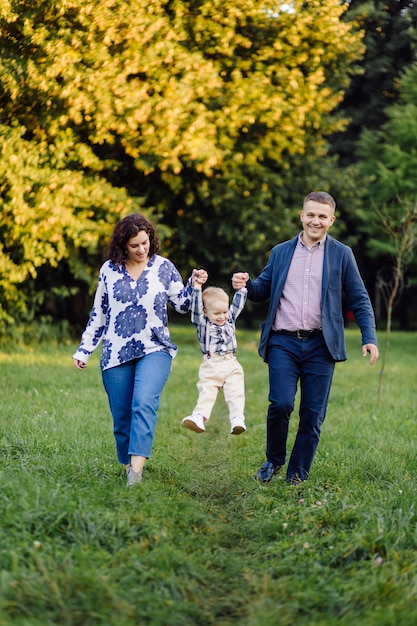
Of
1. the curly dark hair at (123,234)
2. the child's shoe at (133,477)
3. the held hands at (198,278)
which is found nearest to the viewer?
the child's shoe at (133,477)

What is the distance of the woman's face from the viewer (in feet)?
19.2

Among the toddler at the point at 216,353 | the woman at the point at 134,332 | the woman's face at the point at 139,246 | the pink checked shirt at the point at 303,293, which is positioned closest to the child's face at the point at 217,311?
the toddler at the point at 216,353

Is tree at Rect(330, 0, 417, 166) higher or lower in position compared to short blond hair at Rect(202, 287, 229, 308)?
higher

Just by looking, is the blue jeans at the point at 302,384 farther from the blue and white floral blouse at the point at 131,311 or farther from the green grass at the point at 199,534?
the blue and white floral blouse at the point at 131,311

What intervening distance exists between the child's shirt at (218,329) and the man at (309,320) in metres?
0.18

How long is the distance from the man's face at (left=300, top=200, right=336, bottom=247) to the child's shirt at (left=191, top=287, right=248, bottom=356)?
713 mm

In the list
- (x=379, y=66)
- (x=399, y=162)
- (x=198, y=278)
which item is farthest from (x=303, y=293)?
(x=379, y=66)

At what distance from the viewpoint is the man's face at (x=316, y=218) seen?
6.09 m

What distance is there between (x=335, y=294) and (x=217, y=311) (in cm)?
95

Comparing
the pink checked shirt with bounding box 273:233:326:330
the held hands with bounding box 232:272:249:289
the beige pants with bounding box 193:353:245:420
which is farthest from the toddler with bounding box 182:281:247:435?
the pink checked shirt with bounding box 273:233:326:330

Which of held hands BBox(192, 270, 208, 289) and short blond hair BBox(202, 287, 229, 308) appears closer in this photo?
held hands BBox(192, 270, 208, 289)

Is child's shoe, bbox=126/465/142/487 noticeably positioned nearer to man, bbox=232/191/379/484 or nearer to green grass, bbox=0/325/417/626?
green grass, bbox=0/325/417/626

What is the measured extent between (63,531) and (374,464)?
10.7 feet

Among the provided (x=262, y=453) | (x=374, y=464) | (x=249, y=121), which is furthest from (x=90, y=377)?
→ (x=249, y=121)
